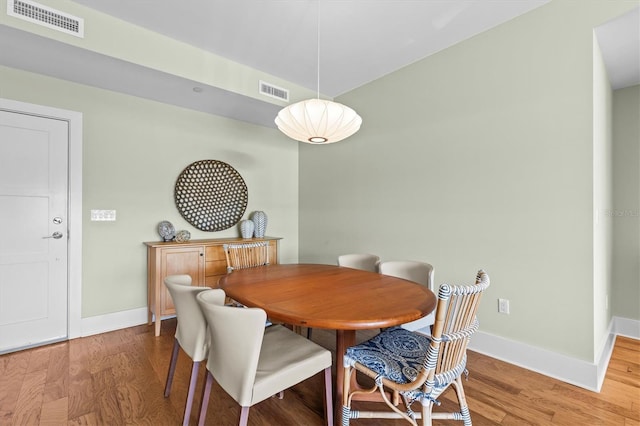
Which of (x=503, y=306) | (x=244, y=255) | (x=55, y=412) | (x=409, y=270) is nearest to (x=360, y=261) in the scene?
(x=409, y=270)

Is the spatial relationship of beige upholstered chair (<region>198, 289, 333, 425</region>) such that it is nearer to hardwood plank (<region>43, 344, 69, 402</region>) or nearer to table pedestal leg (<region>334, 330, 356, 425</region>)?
table pedestal leg (<region>334, 330, 356, 425</region>)

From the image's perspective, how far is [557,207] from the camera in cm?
216

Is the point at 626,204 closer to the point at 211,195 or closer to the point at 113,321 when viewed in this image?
the point at 211,195

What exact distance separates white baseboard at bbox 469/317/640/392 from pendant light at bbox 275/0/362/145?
2097mm

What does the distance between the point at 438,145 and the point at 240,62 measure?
218cm

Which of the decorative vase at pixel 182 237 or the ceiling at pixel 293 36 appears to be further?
the decorative vase at pixel 182 237

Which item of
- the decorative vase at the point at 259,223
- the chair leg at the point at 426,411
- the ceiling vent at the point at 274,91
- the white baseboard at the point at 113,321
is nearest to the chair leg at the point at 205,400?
the chair leg at the point at 426,411

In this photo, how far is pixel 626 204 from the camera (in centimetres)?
288

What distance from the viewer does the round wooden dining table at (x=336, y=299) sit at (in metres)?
1.33

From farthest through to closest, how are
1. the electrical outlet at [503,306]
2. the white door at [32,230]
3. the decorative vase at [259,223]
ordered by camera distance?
the decorative vase at [259,223], the white door at [32,230], the electrical outlet at [503,306]

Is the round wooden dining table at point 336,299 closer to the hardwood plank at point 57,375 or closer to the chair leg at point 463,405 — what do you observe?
the chair leg at point 463,405

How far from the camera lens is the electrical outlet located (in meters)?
2.40

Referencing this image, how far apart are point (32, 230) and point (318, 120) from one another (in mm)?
2807

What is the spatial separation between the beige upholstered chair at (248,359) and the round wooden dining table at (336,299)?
16 cm
